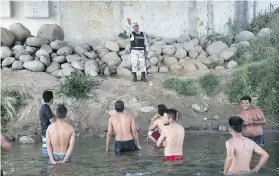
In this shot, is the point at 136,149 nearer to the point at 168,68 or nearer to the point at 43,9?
the point at 168,68

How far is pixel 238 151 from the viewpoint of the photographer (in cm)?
868

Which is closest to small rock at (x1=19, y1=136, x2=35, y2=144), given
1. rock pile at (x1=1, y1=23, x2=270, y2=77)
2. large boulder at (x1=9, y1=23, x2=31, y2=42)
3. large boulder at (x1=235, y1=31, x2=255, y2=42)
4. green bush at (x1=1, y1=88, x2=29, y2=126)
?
green bush at (x1=1, y1=88, x2=29, y2=126)

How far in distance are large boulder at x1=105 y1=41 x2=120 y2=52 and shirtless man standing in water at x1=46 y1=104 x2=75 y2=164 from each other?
9038 millimetres

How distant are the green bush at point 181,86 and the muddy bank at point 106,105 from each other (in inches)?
7.0

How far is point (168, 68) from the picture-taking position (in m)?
18.5

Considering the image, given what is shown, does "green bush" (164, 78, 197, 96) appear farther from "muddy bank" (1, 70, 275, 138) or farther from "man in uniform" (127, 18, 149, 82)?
"man in uniform" (127, 18, 149, 82)

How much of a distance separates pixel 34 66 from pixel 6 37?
1511 mm

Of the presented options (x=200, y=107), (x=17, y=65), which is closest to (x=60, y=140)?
(x=200, y=107)

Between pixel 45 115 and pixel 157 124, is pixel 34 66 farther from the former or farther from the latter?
pixel 45 115

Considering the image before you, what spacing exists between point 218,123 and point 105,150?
3850 millimetres

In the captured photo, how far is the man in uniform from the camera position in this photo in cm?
1645

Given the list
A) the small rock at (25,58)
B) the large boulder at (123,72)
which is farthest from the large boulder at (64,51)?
the large boulder at (123,72)

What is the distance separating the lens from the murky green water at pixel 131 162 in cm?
1055

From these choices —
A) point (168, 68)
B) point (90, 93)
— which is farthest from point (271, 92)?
point (90, 93)
